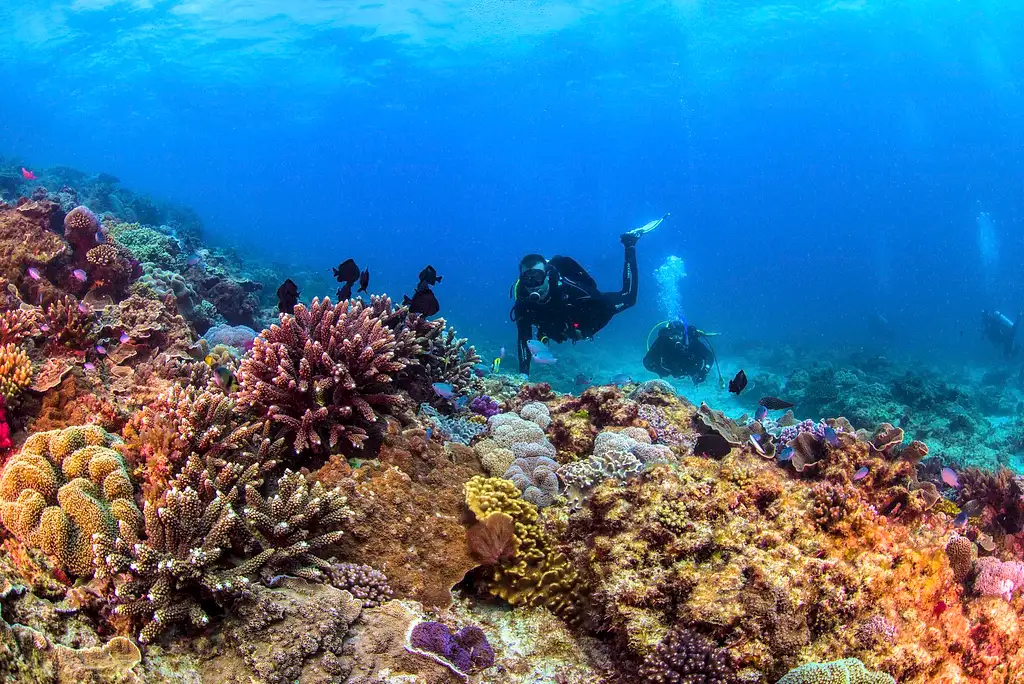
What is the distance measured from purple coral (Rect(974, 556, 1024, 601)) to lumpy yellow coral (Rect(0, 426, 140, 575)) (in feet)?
19.2

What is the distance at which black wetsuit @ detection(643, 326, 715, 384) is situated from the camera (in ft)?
51.4

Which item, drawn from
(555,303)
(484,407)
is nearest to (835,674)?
(484,407)

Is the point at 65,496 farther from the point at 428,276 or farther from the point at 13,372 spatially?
the point at 428,276

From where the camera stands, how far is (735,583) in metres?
2.78

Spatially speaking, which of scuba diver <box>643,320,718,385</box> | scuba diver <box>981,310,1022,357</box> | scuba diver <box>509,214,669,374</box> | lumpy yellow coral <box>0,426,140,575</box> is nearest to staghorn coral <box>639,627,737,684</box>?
lumpy yellow coral <box>0,426,140,575</box>

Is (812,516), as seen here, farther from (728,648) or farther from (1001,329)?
(1001,329)

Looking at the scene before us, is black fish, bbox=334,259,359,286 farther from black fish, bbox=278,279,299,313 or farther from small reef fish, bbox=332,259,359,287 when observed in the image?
black fish, bbox=278,279,299,313

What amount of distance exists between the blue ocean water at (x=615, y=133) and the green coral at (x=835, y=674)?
2734 centimetres

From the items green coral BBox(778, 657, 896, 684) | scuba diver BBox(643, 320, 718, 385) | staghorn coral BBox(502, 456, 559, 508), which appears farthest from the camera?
scuba diver BBox(643, 320, 718, 385)

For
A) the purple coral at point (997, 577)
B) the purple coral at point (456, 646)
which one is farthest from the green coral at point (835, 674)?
the purple coral at point (997, 577)

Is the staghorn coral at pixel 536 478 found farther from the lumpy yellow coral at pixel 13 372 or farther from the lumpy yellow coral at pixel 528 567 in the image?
the lumpy yellow coral at pixel 13 372

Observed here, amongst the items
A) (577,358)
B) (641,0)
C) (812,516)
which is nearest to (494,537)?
(812,516)

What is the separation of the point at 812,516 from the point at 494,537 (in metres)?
2.23

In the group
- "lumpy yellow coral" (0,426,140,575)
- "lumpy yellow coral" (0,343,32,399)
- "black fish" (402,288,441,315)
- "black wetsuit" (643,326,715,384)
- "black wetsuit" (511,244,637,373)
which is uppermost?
"lumpy yellow coral" (0,343,32,399)
